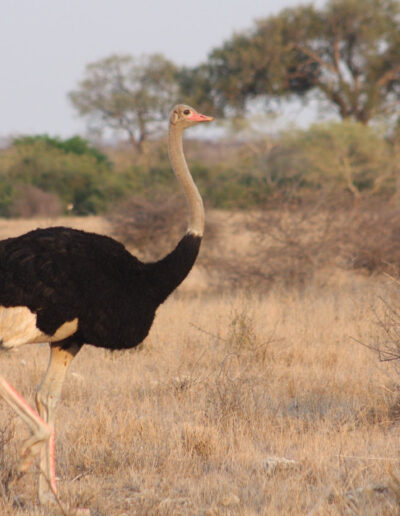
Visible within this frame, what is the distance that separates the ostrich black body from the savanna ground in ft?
1.95

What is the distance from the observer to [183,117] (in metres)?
4.46

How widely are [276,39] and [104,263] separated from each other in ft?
66.4

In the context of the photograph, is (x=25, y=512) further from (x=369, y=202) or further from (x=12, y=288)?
(x=369, y=202)

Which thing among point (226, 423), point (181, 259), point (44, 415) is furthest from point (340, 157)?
point (44, 415)

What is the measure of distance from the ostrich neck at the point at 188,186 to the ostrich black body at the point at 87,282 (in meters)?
0.10

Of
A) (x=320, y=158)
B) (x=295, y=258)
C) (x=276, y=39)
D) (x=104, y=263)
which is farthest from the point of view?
(x=276, y=39)

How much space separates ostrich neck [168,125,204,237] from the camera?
161 inches

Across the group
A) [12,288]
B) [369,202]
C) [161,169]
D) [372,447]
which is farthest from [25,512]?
[161,169]

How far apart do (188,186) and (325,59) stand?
2098 cm

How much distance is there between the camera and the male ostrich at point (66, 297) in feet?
11.6

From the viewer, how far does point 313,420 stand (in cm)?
469

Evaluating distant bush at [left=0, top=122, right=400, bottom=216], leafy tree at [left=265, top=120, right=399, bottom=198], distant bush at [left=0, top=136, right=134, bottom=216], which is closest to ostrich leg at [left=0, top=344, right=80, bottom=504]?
distant bush at [left=0, top=122, right=400, bottom=216]

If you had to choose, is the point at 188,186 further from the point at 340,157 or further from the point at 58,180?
the point at 58,180

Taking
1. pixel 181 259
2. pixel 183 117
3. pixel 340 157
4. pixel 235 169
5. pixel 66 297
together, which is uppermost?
pixel 340 157
